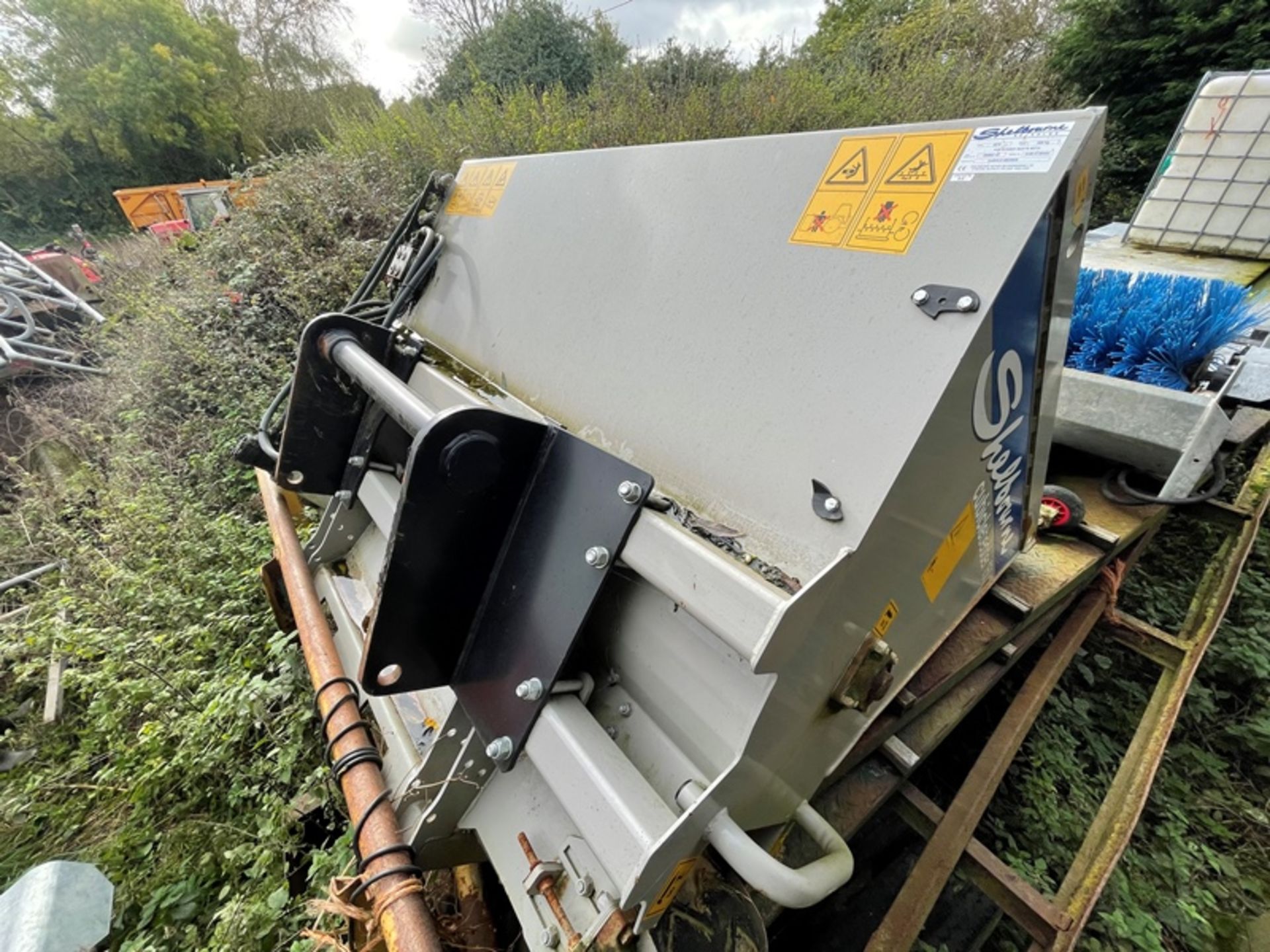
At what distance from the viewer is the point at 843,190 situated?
2.98 ft

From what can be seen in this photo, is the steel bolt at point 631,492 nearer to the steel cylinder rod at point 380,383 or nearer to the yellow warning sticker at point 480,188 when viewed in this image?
the steel cylinder rod at point 380,383

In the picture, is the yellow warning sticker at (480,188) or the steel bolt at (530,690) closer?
the steel bolt at (530,690)

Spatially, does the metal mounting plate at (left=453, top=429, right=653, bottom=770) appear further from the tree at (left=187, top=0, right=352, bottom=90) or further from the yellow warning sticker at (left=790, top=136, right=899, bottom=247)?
the tree at (left=187, top=0, right=352, bottom=90)

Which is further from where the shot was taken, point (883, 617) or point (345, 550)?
point (345, 550)

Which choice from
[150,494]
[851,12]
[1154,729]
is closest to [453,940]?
[1154,729]

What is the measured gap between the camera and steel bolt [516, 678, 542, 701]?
3.06 ft

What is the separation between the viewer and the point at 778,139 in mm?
1032

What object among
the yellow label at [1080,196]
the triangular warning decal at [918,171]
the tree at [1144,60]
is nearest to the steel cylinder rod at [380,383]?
the triangular warning decal at [918,171]

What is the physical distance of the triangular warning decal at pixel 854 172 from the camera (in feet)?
2.93

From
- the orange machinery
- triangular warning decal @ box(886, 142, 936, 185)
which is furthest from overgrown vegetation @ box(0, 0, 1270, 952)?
the orange machinery

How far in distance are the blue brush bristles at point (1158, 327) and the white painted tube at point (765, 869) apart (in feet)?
6.42

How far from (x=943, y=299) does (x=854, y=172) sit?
12.5 inches

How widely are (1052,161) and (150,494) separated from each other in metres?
4.18

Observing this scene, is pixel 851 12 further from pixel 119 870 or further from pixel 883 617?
pixel 119 870
